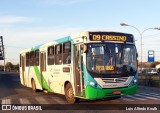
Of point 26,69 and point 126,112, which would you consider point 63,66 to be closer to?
point 126,112

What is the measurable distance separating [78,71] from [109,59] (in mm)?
1456

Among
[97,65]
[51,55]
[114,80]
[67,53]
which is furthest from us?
[51,55]

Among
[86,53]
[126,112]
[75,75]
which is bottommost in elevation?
[126,112]

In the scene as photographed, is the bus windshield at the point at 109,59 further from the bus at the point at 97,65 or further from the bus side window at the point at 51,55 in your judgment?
the bus side window at the point at 51,55

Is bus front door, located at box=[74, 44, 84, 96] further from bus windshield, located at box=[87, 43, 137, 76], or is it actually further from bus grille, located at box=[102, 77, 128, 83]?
bus grille, located at box=[102, 77, 128, 83]

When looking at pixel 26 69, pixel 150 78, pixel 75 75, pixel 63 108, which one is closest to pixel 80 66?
pixel 75 75

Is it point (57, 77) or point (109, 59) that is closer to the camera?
point (109, 59)

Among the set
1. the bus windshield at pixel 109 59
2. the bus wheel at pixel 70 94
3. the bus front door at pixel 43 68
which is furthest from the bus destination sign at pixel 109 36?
the bus front door at pixel 43 68

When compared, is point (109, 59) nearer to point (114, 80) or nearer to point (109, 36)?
point (114, 80)

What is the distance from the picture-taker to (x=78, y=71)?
14.2 metres

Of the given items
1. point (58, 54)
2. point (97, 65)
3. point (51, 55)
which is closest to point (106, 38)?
point (97, 65)

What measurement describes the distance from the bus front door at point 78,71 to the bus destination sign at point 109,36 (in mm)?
772

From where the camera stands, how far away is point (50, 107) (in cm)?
1384

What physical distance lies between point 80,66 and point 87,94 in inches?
49.6
